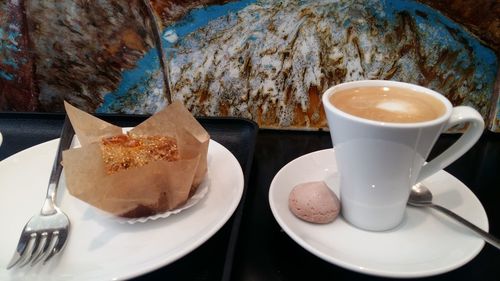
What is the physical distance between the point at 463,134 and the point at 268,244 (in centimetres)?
34

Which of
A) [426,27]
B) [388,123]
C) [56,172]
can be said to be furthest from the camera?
[426,27]

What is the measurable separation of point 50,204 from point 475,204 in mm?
716

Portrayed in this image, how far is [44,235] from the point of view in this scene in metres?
0.58

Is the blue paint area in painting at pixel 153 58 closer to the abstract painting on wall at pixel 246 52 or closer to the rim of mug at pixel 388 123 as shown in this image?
the abstract painting on wall at pixel 246 52

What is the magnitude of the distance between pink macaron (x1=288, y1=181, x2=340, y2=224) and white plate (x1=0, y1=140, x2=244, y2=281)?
96 mm

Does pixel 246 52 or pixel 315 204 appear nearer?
pixel 315 204

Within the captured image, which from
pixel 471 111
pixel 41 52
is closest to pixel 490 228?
pixel 471 111

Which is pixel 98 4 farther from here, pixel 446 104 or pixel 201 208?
pixel 446 104

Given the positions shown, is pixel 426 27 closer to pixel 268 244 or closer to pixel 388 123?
pixel 388 123

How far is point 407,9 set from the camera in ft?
2.67

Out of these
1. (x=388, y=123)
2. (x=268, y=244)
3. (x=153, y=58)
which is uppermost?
(x=388, y=123)

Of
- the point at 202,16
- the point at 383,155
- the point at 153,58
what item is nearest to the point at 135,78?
the point at 153,58

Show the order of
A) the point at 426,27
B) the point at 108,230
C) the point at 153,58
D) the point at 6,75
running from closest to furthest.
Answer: the point at 108,230, the point at 426,27, the point at 153,58, the point at 6,75

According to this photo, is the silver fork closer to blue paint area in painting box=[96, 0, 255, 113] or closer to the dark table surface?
the dark table surface
